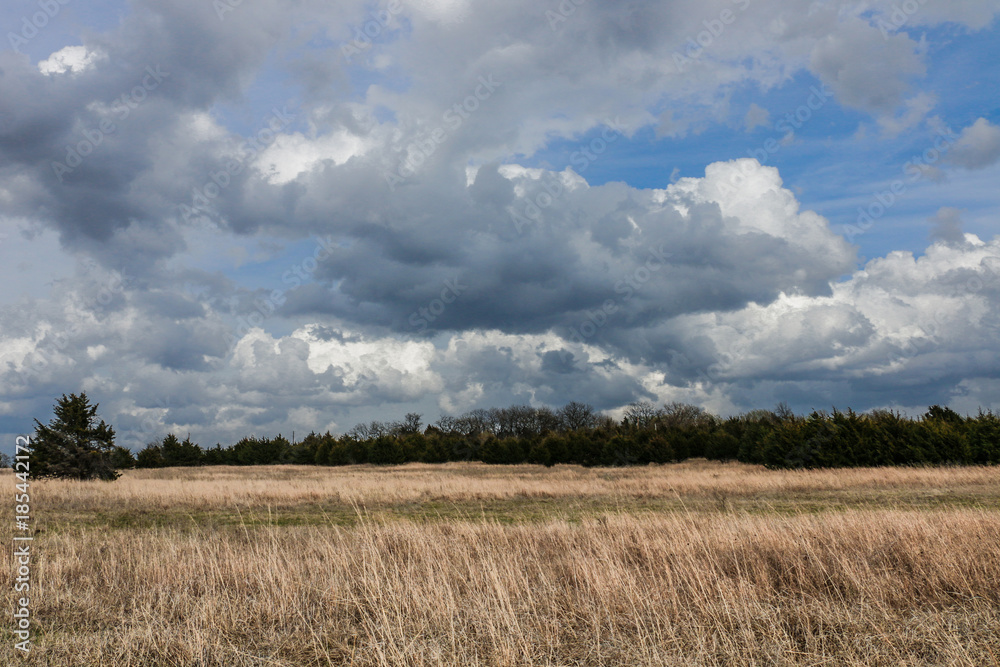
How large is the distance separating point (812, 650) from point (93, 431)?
38750mm

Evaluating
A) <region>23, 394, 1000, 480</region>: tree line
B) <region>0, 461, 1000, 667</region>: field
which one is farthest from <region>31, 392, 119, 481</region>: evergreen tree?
<region>0, 461, 1000, 667</region>: field

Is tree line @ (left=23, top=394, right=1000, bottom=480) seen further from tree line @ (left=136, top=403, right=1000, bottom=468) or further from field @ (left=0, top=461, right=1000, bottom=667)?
field @ (left=0, top=461, right=1000, bottom=667)

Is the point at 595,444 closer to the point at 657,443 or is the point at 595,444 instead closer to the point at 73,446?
the point at 657,443

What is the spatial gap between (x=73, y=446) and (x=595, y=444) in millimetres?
43256

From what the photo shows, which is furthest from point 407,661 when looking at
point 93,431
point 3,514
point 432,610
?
point 93,431

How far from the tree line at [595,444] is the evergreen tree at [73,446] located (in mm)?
56

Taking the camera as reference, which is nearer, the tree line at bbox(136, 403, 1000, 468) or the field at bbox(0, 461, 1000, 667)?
the field at bbox(0, 461, 1000, 667)

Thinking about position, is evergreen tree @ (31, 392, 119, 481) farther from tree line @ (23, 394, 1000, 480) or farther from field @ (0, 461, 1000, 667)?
field @ (0, 461, 1000, 667)

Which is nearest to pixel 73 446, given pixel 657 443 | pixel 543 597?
pixel 543 597

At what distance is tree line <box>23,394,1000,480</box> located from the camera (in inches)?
1323

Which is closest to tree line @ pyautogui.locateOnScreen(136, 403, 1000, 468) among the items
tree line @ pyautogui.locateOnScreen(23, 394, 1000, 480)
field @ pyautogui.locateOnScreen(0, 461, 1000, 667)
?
tree line @ pyautogui.locateOnScreen(23, 394, 1000, 480)

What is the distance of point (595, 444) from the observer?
59.4 m

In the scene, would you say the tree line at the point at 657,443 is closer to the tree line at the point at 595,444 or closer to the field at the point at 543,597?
the tree line at the point at 595,444

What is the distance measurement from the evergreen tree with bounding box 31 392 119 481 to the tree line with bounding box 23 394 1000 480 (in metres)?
0.06
